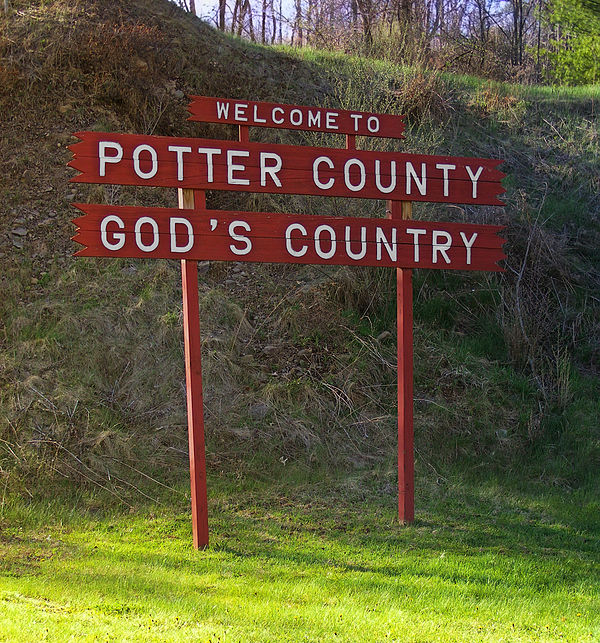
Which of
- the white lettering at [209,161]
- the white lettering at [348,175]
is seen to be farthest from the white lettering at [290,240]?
the white lettering at [209,161]

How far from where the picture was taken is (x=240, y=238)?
6086 millimetres

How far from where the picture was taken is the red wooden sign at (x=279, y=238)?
574 centimetres

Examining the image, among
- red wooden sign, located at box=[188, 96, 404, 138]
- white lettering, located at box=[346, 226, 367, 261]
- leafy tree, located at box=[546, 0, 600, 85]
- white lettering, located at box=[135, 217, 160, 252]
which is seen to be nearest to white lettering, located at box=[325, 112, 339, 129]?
red wooden sign, located at box=[188, 96, 404, 138]

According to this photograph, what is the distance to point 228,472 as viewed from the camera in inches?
306

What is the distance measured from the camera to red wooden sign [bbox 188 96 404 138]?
805 centimetres

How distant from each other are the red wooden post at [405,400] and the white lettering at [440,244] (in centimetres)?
29

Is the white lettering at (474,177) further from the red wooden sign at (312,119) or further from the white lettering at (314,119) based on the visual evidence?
the white lettering at (314,119)

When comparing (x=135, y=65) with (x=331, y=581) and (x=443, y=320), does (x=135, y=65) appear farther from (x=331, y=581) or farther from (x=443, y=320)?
(x=331, y=581)

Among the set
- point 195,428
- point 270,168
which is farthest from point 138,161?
point 195,428

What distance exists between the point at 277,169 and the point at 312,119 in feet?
6.89

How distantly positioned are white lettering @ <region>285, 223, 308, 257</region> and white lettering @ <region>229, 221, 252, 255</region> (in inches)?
12.7

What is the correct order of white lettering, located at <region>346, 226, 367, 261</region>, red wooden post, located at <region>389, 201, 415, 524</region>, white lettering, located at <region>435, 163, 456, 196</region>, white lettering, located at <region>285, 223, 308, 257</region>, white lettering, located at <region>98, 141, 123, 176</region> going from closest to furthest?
white lettering, located at <region>98, 141, 123, 176</region> < white lettering, located at <region>285, 223, 308, 257</region> < white lettering, located at <region>346, 226, 367, 261</region> < red wooden post, located at <region>389, 201, 415, 524</region> < white lettering, located at <region>435, 163, 456, 196</region>

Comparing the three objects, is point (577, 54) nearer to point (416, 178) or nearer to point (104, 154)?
point (416, 178)

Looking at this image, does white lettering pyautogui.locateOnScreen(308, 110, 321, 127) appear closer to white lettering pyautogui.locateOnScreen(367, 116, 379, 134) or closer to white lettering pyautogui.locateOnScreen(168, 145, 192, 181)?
white lettering pyautogui.locateOnScreen(367, 116, 379, 134)
